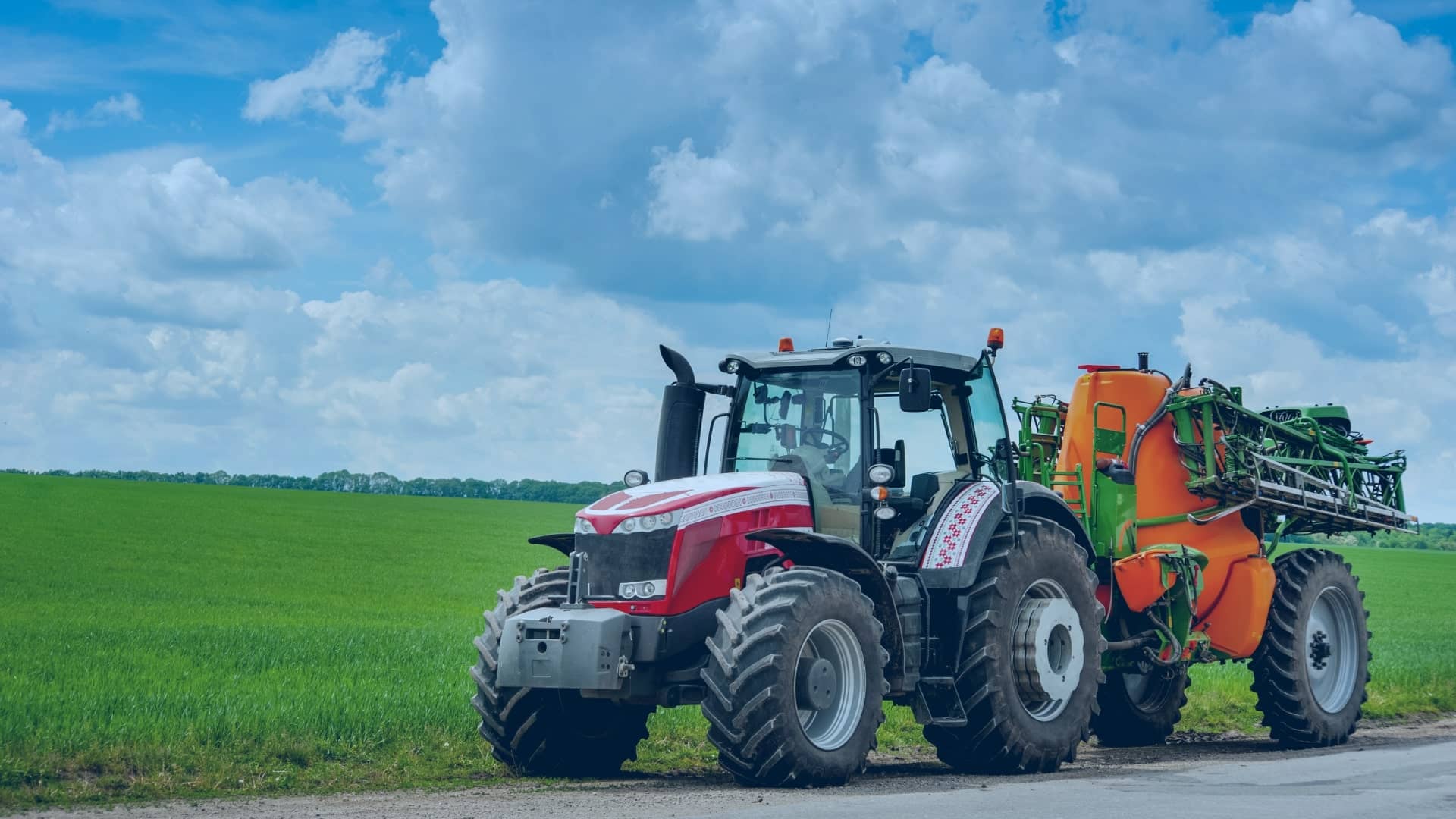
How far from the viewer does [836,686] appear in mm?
9664

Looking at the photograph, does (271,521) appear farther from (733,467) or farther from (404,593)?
(733,467)

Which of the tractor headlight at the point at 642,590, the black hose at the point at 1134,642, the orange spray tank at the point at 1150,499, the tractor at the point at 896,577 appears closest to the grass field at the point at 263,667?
the tractor at the point at 896,577

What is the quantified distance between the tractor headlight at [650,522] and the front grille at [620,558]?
0.08 ft

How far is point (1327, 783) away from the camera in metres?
10.3

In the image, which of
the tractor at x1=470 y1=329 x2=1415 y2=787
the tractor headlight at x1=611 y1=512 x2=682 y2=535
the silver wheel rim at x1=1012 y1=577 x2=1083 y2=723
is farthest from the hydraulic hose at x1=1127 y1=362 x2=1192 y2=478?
the tractor headlight at x1=611 y1=512 x2=682 y2=535

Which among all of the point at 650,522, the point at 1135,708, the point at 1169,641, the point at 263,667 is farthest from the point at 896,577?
the point at 263,667

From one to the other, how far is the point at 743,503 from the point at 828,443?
106 cm

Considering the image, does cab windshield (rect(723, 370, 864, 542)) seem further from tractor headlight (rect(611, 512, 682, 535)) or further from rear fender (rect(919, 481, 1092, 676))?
tractor headlight (rect(611, 512, 682, 535))

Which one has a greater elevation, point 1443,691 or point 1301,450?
point 1301,450

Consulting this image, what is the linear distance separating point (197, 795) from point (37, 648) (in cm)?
1041

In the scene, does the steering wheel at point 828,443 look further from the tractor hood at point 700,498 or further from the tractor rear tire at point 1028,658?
the tractor rear tire at point 1028,658

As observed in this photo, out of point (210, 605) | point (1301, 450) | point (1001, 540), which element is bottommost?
point (210, 605)

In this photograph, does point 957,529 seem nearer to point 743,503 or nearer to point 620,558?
point 743,503

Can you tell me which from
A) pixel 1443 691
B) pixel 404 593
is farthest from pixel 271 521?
pixel 1443 691
